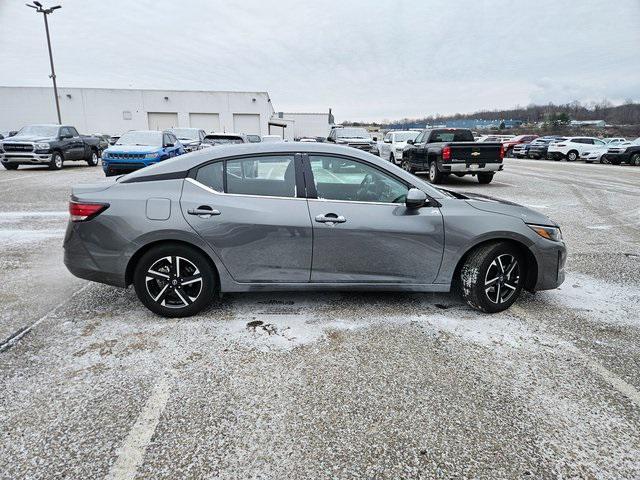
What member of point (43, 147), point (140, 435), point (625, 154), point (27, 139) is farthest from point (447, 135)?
point (625, 154)

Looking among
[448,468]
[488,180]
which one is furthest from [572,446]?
[488,180]

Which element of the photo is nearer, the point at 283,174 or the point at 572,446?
the point at 572,446

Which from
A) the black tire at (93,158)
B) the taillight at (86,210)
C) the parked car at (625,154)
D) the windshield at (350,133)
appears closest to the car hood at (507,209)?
the taillight at (86,210)

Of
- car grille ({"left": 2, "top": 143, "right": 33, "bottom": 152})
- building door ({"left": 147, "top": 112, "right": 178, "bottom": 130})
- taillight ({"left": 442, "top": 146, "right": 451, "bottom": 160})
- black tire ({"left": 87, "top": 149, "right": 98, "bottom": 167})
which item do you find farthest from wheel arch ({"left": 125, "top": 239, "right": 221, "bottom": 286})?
building door ({"left": 147, "top": 112, "right": 178, "bottom": 130})

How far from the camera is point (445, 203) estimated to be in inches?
151

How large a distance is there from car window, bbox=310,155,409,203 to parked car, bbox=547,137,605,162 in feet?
106

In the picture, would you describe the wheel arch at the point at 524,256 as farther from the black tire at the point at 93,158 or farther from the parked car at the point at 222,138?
the black tire at the point at 93,158

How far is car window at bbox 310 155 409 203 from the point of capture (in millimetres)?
3793

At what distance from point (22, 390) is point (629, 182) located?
18876mm

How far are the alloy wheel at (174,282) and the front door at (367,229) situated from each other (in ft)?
3.43

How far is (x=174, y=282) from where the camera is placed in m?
3.69

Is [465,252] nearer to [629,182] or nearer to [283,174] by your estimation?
[283,174]

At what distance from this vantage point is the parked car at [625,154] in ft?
82.3

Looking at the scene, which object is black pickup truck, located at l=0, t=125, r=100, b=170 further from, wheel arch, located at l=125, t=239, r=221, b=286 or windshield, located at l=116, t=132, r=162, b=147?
wheel arch, located at l=125, t=239, r=221, b=286
